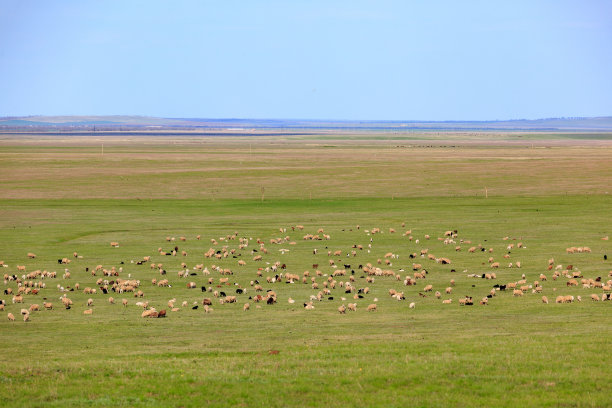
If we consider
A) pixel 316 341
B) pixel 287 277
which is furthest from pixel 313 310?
pixel 287 277

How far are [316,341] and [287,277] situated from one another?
470 inches

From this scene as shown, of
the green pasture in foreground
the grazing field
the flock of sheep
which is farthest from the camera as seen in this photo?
the flock of sheep

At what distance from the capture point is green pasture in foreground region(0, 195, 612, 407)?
1678 cm

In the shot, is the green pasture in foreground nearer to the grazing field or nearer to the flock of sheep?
the grazing field

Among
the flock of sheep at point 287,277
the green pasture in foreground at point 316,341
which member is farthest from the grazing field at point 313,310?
the flock of sheep at point 287,277

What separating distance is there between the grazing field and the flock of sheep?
0.62 feet

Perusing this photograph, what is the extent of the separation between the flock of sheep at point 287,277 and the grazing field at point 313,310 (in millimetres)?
190

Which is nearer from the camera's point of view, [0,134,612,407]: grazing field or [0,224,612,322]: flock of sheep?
[0,134,612,407]: grazing field

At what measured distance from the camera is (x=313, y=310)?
90.5 ft

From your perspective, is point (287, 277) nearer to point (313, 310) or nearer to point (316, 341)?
point (313, 310)

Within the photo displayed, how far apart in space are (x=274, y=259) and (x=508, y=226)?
68.1ft

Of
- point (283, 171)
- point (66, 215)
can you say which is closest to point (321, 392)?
point (66, 215)

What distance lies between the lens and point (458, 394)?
16.6 metres

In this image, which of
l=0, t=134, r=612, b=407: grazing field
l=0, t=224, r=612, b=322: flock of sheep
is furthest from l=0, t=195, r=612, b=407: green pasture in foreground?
l=0, t=224, r=612, b=322: flock of sheep
